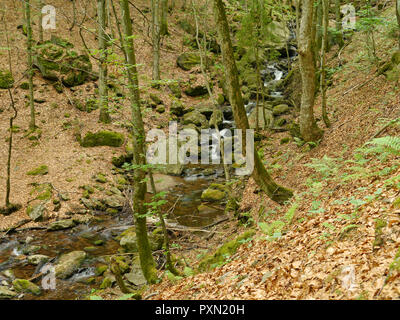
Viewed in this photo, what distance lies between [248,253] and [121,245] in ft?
19.0

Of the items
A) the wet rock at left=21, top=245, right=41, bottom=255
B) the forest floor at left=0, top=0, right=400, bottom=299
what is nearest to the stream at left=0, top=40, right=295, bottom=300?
the wet rock at left=21, top=245, right=41, bottom=255

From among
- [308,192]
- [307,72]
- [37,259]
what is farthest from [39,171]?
[307,72]

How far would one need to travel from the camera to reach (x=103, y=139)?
16.0 metres

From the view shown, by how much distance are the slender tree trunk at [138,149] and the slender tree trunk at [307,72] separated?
18.0 ft

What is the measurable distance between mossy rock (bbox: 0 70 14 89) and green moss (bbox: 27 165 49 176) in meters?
7.04

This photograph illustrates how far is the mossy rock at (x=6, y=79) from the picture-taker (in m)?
16.5

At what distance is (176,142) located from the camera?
17.3 metres

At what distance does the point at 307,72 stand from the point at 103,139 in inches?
462

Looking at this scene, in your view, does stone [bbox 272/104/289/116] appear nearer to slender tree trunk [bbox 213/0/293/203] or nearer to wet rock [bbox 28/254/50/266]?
slender tree trunk [bbox 213/0/293/203]

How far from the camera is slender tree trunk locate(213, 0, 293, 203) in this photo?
21.0 feet

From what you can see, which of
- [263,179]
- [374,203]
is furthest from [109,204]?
[374,203]

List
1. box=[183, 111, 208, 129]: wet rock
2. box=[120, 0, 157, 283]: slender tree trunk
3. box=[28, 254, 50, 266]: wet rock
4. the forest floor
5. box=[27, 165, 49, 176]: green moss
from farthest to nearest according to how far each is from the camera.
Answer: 1. box=[183, 111, 208, 129]: wet rock
2. box=[27, 165, 49, 176]: green moss
3. box=[28, 254, 50, 266]: wet rock
4. box=[120, 0, 157, 283]: slender tree trunk
5. the forest floor

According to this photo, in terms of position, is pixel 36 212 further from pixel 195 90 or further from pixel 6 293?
pixel 195 90
